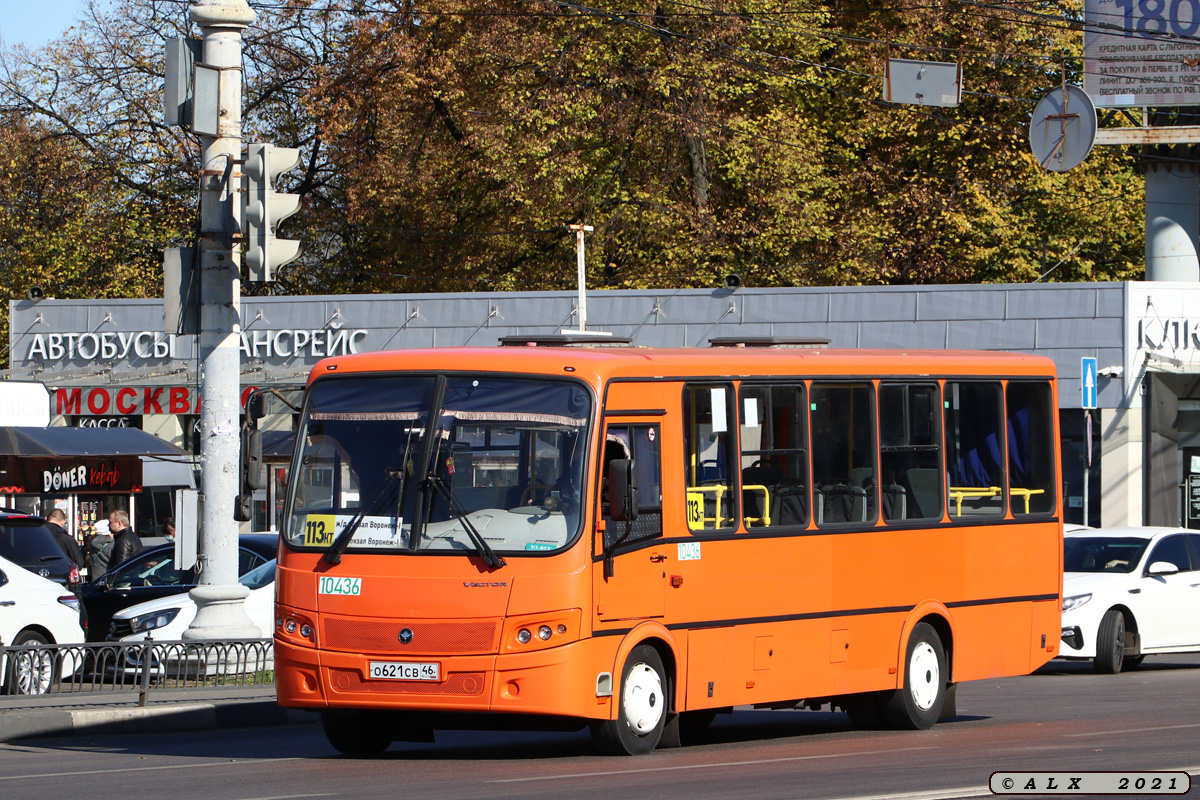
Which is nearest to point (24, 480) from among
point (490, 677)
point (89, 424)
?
point (89, 424)

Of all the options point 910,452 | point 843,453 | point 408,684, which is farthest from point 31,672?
point 910,452

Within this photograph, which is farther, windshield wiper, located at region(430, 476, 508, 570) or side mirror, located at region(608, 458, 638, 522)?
side mirror, located at region(608, 458, 638, 522)

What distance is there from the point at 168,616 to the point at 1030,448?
8.61 metres

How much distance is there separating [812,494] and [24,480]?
1768cm

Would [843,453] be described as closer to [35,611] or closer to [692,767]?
[692,767]

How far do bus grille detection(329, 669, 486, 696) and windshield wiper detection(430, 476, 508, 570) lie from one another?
654mm

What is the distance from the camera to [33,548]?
18844mm

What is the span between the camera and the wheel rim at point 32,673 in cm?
1477

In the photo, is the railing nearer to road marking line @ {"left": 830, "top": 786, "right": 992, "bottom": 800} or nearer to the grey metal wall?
road marking line @ {"left": 830, "top": 786, "right": 992, "bottom": 800}

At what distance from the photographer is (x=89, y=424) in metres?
36.4

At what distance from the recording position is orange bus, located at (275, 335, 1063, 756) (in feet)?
35.6

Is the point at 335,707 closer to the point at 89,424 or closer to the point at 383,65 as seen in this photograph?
the point at 89,424

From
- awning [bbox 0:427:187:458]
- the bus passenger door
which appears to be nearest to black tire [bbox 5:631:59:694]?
the bus passenger door

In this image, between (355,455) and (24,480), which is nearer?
(355,455)
